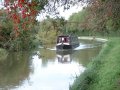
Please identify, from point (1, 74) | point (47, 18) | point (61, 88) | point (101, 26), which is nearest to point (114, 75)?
point (61, 88)

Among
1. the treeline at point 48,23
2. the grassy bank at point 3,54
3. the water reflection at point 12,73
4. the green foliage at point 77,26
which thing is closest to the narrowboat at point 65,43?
the grassy bank at point 3,54

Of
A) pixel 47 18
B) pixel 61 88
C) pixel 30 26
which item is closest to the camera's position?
pixel 30 26

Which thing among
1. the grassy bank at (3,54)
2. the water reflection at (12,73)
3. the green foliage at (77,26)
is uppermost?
the green foliage at (77,26)

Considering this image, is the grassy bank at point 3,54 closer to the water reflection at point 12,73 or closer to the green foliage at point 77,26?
the water reflection at point 12,73

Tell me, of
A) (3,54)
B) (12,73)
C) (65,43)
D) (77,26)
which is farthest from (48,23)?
(65,43)

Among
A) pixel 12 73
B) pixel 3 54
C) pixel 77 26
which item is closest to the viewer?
pixel 77 26

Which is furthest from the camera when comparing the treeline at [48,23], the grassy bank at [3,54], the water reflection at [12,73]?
the grassy bank at [3,54]

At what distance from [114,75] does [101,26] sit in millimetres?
7422

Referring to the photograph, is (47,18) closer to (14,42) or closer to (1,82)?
(14,42)

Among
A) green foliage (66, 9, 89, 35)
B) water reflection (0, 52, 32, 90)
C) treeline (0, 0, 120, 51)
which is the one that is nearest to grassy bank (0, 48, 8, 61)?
water reflection (0, 52, 32, 90)

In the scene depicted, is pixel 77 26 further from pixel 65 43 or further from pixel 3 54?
pixel 65 43

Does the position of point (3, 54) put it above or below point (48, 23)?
below

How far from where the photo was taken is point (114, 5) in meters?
6.02

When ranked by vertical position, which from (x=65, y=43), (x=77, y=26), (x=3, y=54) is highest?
(x=77, y=26)
